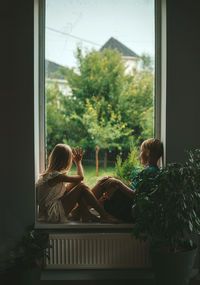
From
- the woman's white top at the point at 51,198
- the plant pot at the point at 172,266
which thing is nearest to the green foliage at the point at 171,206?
the plant pot at the point at 172,266

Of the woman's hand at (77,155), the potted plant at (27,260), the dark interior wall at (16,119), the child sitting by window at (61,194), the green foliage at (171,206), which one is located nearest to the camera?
the green foliage at (171,206)

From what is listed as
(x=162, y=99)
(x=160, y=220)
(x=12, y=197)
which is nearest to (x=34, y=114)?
(x=12, y=197)

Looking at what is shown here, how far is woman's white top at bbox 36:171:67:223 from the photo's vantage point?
285cm

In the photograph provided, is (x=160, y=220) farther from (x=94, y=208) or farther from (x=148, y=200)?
(x=94, y=208)

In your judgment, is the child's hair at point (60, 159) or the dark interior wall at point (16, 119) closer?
the dark interior wall at point (16, 119)

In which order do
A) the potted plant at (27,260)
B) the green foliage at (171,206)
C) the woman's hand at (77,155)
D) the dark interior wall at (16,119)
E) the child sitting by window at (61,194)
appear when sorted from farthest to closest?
the woman's hand at (77,155) → the child sitting by window at (61,194) → the dark interior wall at (16,119) → the potted plant at (27,260) → the green foliage at (171,206)

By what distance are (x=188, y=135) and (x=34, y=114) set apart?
141 cm

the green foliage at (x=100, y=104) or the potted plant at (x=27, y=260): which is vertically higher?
the green foliage at (x=100, y=104)

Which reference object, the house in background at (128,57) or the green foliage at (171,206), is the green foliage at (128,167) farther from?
the house in background at (128,57)

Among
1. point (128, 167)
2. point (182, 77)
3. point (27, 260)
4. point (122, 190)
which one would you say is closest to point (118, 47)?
point (182, 77)

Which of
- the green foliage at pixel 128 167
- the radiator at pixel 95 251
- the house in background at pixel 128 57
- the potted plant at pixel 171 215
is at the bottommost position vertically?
the radiator at pixel 95 251

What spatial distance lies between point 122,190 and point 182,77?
117cm

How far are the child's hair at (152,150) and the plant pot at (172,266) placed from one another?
0.85m

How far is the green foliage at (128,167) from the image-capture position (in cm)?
310
